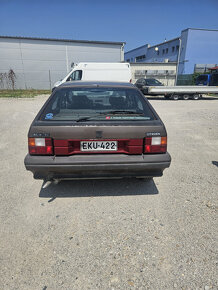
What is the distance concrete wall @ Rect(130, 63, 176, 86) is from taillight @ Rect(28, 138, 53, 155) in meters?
24.1

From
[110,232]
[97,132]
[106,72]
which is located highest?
[106,72]

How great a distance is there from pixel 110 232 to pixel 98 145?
3.38 feet

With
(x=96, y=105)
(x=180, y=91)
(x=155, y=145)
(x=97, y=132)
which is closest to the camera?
(x=97, y=132)

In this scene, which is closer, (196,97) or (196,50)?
(196,97)

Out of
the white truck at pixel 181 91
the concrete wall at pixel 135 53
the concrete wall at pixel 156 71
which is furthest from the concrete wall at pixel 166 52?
the white truck at pixel 181 91

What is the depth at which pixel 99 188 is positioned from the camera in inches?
120

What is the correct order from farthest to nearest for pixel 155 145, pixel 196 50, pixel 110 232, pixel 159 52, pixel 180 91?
pixel 159 52 < pixel 196 50 < pixel 180 91 < pixel 155 145 < pixel 110 232

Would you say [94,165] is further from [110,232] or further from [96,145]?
[110,232]

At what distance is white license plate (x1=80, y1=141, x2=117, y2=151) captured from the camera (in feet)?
7.87

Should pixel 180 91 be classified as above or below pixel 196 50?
below

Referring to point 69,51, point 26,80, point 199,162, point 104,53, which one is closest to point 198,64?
point 104,53

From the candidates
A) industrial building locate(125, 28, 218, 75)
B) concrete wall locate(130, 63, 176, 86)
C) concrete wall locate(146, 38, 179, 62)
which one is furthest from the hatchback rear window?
concrete wall locate(146, 38, 179, 62)

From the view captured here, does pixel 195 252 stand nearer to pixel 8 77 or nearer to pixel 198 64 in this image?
pixel 8 77

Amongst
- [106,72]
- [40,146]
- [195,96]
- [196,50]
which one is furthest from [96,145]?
[196,50]
